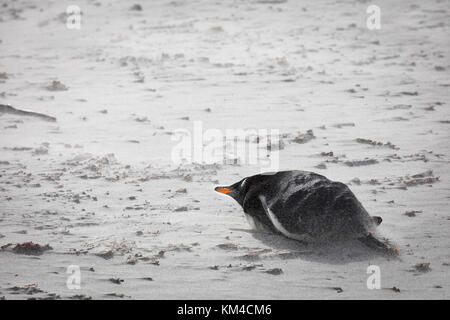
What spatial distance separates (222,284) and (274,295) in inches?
12.8

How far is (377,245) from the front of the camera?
494 cm

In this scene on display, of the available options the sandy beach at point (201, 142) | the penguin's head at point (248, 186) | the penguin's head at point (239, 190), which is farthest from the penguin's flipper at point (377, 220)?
the penguin's head at point (239, 190)

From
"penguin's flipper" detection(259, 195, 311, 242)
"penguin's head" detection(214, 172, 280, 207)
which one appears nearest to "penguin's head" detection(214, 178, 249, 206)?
"penguin's head" detection(214, 172, 280, 207)

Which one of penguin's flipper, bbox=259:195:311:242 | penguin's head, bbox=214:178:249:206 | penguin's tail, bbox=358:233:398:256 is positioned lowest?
penguin's tail, bbox=358:233:398:256

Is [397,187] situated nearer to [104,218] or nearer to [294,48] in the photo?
[104,218]

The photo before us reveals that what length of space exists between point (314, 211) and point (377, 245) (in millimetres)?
443

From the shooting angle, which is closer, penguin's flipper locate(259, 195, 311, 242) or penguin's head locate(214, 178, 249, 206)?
penguin's flipper locate(259, 195, 311, 242)

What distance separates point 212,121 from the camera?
8.37 meters

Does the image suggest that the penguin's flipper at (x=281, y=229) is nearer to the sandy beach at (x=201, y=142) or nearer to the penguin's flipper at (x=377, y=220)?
the sandy beach at (x=201, y=142)

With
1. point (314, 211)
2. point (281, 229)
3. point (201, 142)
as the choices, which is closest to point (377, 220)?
point (314, 211)

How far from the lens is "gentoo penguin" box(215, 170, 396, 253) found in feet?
16.2

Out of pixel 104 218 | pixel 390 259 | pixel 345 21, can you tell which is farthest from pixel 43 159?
pixel 345 21

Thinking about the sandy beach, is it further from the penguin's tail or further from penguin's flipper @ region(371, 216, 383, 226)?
penguin's flipper @ region(371, 216, 383, 226)

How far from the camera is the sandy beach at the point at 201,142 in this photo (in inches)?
189
